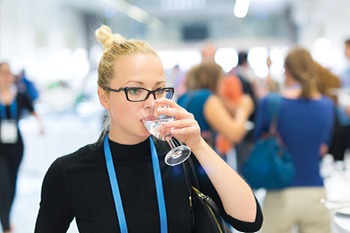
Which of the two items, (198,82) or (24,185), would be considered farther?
(24,185)

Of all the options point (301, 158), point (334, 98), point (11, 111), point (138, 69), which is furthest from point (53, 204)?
point (11, 111)

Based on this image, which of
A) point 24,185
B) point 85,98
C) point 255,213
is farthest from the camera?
point 85,98

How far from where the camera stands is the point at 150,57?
1374 mm

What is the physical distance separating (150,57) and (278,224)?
141 centimetres

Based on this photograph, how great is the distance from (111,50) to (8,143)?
346 centimetres

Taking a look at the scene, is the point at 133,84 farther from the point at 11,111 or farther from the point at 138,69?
the point at 11,111

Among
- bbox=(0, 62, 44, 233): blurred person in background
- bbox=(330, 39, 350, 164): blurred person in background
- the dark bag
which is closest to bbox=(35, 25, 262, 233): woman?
the dark bag

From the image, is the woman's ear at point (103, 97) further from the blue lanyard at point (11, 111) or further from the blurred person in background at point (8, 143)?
the blue lanyard at point (11, 111)

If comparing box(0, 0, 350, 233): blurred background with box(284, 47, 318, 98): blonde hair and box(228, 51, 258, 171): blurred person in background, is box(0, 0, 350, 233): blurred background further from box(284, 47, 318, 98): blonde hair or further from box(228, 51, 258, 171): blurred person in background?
box(284, 47, 318, 98): blonde hair

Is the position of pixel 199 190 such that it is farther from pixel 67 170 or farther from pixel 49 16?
pixel 49 16

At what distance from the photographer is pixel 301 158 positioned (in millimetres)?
2455

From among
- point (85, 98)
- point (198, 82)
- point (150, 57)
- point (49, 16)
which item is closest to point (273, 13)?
point (49, 16)

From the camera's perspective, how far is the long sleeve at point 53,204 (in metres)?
1.37

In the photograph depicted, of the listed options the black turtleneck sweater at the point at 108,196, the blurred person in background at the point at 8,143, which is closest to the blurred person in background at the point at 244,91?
the blurred person in background at the point at 8,143
